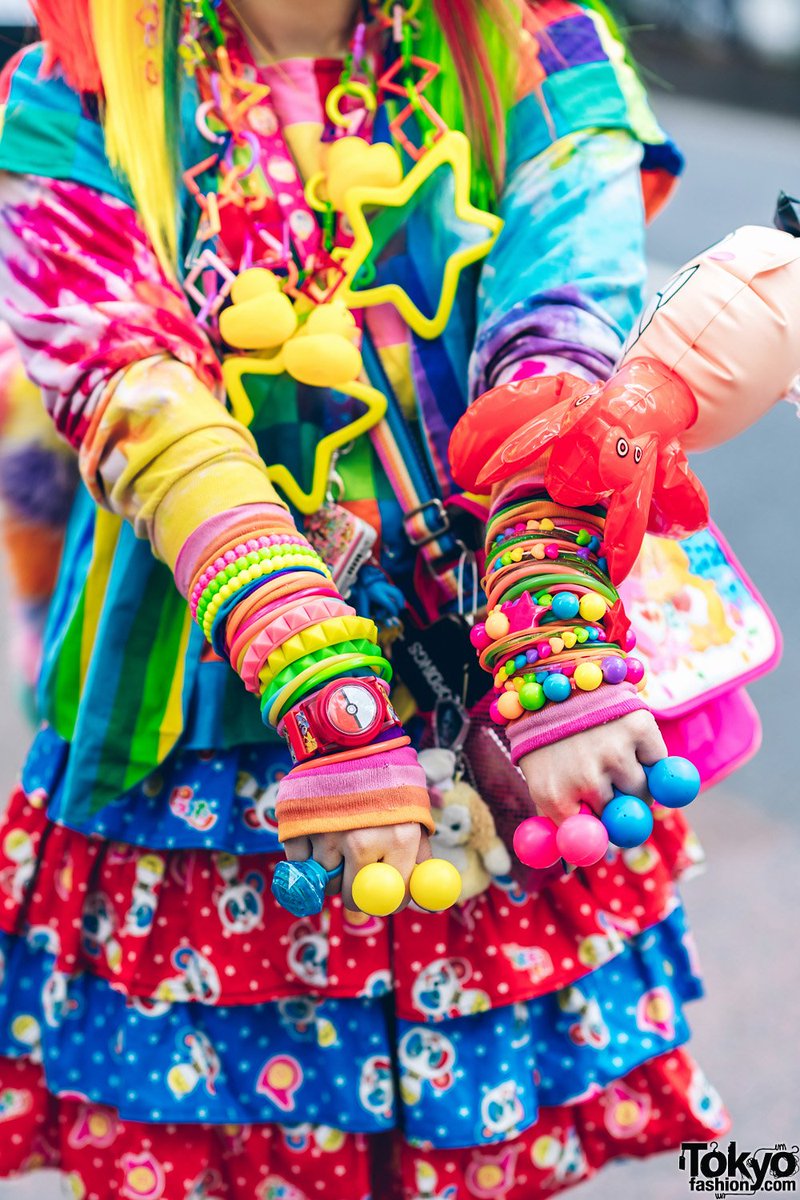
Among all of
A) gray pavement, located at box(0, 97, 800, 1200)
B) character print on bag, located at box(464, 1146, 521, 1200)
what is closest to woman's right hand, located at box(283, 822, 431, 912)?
character print on bag, located at box(464, 1146, 521, 1200)

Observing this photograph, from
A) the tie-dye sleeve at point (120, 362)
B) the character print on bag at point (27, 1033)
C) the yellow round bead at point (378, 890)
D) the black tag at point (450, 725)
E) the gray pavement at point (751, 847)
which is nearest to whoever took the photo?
the yellow round bead at point (378, 890)

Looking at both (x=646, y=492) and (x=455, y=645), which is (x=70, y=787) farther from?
(x=646, y=492)

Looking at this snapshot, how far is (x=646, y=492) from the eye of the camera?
28.0 inches

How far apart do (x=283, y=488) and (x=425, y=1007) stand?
0.35 meters

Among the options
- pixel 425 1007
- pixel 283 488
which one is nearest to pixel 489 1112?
pixel 425 1007

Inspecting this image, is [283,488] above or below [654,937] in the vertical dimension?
above

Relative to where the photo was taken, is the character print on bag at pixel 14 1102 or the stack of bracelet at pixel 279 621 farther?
the character print on bag at pixel 14 1102

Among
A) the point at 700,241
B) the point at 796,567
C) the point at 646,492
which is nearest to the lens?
the point at 646,492

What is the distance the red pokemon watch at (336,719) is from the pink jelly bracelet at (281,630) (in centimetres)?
3

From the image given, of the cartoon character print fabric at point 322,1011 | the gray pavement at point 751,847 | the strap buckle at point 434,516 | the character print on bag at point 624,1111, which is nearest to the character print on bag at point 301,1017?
the cartoon character print fabric at point 322,1011

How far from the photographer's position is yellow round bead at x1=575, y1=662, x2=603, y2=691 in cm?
69

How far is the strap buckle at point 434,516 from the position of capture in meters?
0.89

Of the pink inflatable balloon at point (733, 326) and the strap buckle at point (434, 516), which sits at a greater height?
the pink inflatable balloon at point (733, 326)

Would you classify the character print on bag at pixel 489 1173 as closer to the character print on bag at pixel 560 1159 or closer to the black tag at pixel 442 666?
the character print on bag at pixel 560 1159
